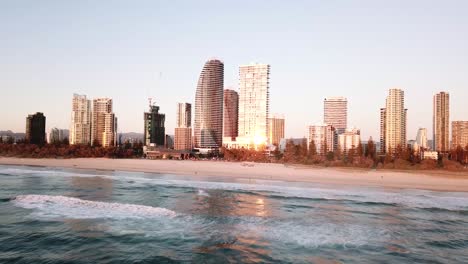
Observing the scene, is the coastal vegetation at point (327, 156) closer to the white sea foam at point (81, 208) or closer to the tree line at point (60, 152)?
the tree line at point (60, 152)

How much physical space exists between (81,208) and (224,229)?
11.9 metres

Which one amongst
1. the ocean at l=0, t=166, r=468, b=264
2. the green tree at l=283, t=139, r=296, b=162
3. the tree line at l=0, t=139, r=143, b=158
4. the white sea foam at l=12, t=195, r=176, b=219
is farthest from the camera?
the tree line at l=0, t=139, r=143, b=158

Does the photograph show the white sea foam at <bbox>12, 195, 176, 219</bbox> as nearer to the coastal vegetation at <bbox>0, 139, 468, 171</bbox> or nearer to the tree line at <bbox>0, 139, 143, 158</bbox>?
the coastal vegetation at <bbox>0, 139, 468, 171</bbox>

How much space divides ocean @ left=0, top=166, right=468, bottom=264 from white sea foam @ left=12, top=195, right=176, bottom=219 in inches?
2.6

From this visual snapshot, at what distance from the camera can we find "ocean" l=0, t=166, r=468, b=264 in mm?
16281

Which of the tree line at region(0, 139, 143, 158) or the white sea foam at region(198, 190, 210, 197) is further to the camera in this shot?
the tree line at region(0, 139, 143, 158)

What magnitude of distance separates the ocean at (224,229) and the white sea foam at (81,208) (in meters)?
0.07

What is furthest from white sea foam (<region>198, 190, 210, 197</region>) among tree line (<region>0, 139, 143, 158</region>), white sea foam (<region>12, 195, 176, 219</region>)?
tree line (<region>0, 139, 143, 158</region>)

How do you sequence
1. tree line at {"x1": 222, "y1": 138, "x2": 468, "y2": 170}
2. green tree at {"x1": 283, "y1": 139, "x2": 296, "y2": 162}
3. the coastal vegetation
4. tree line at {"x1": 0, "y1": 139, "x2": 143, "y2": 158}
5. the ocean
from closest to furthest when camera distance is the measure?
the ocean < tree line at {"x1": 222, "y1": 138, "x2": 468, "y2": 170} < the coastal vegetation < green tree at {"x1": 283, "y1": 139, "x2": 296, "y2": 162} < tree line at {"x1": 0, "y1": 139, "x2": 143, "y2": 158}

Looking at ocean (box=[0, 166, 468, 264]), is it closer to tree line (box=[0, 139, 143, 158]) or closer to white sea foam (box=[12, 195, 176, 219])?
white sea foam (box=[12, 195, 176, 219])

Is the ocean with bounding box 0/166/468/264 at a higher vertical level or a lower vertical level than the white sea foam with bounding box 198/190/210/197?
higher

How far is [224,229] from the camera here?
844 inches

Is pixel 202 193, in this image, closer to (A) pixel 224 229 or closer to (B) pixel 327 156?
(A) pixel 224 229

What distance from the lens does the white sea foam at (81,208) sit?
81.5 ft
